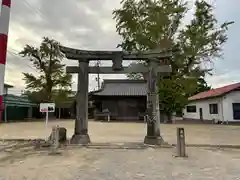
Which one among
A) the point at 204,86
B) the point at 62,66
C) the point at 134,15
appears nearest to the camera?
the point at 134,15

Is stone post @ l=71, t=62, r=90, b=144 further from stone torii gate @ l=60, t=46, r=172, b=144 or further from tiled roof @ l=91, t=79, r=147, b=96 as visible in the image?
tiled roof @ l=91, t=79, r=147, b=96

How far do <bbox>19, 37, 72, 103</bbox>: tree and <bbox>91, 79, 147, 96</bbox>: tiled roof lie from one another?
18.2ft

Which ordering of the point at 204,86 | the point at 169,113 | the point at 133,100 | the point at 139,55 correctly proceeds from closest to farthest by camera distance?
the point at 139,55
the point at 169,113
the point at 133,100
the point at 204,86

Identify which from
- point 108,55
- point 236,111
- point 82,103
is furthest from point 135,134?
point 236,111

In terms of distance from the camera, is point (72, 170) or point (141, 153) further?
point (141, 153)

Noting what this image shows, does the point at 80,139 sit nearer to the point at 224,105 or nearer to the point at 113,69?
the point at 113,69

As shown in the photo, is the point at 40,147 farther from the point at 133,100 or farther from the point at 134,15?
the point at 133,100

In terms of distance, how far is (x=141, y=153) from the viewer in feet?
25.0

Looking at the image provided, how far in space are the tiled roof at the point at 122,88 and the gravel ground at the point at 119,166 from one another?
72.6 feet

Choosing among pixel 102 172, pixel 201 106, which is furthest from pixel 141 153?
pixel 201 106

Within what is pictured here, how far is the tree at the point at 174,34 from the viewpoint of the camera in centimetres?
2238

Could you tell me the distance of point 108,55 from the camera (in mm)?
9828

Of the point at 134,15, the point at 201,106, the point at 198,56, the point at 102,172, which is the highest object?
the point at 134,15

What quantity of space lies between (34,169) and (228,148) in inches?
256
